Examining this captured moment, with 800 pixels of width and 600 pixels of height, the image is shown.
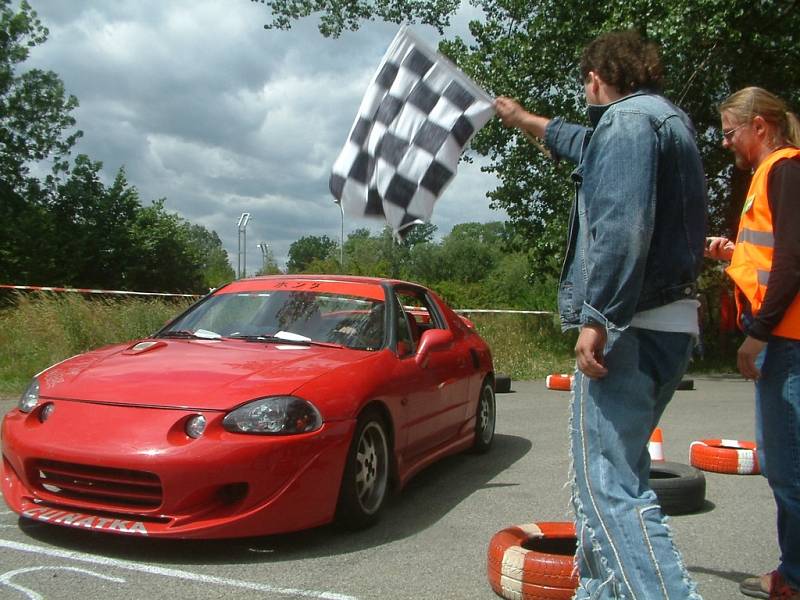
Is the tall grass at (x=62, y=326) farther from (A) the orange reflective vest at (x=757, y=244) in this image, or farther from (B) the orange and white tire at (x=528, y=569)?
(A) the orange reflective vest at (x=757, y=244)

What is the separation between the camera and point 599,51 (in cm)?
270

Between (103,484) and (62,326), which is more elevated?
(62,326)

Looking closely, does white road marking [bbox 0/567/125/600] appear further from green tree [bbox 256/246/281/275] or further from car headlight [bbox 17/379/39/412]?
green tree [bbox 256/246/281/275]

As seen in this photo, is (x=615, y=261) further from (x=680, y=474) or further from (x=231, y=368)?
(x=680, y=474)

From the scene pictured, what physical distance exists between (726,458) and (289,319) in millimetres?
3363

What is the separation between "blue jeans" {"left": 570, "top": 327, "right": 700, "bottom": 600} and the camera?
240cm

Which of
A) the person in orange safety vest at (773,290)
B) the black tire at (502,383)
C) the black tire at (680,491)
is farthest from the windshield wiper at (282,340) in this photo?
the black tire at (502,383)

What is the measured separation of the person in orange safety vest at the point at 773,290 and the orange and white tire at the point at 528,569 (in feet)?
2.71

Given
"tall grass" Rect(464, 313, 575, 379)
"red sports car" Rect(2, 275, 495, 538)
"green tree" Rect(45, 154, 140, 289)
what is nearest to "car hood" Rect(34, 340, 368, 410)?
"red sports car" Rect(2, 275, 495, 538)

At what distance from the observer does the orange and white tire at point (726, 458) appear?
6.10 meters

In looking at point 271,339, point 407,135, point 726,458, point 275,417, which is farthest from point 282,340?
point 726,458

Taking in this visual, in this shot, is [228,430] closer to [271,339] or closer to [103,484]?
[103,484]

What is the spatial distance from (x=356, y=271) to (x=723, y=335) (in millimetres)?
9908

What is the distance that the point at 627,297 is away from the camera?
2.41 meters
